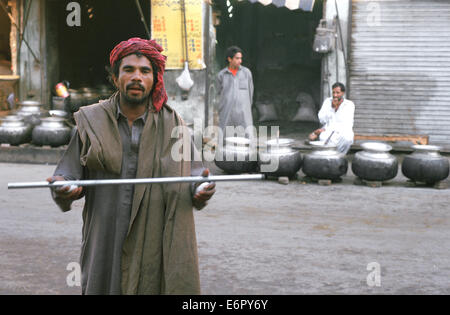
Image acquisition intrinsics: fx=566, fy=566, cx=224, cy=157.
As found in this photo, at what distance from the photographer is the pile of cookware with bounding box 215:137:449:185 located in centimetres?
793

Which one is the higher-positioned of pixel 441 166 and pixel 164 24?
pixel 164 24

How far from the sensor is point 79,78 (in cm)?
1540

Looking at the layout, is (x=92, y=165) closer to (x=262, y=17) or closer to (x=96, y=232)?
(x=96, y=232)

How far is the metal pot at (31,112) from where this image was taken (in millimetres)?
10141

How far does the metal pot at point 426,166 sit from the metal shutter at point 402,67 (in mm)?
2392

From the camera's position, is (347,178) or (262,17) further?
(262,17)

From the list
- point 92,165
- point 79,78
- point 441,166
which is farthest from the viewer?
point 79,78

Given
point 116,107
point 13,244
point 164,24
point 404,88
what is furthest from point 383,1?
point 116,107

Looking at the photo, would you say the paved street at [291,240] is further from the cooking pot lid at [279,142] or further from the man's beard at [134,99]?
the man's beard at [134,99]

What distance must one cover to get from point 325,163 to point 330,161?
76 mm

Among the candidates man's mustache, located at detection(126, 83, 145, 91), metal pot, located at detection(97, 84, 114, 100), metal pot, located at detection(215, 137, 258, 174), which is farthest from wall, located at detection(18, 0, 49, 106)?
man's mustache, located at detection(126, 83, 145, 91)

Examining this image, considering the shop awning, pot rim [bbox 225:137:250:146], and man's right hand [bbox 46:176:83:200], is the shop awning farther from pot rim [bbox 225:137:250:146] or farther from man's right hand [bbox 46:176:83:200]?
man's right hand [bbox 46:176:83:200]

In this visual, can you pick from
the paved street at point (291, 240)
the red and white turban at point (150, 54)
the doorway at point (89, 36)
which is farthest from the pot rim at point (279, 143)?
the doorway at point (89, 36)

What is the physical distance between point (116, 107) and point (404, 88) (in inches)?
331
